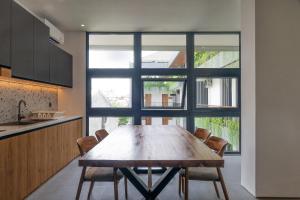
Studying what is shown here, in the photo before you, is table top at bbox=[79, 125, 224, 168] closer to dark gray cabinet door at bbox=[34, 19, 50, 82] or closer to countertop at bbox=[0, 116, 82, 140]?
countertop at bbox=[0, 116, 82, 140]

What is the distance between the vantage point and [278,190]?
305cm

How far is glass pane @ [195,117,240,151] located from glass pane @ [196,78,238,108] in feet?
1.01

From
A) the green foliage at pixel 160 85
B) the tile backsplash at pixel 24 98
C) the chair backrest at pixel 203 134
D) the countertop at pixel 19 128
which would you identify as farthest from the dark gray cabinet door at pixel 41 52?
the chair backrest at pixel 203 134

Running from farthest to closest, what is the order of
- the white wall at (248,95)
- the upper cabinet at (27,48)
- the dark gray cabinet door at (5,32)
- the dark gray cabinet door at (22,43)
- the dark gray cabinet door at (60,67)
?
the dark gray cabinet door at (60,67)
the white wall at (248,95)
the dark gray cabinet door at (22,43)
the upper cabinet at (27,48)
the dark gray cabinet door at (5,32)

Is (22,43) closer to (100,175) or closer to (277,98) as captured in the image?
(100,175)

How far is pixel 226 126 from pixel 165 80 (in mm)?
1799

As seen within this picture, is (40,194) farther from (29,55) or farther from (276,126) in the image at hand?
(276,126)

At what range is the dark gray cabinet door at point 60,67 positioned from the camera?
4321 millimetres

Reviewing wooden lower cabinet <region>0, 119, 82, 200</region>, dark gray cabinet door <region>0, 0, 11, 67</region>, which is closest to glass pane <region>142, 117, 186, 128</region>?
wooden lower cabinet <region>0, 119, 82, 200</region>

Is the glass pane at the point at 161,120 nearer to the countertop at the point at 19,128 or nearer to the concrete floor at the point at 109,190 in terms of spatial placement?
the concrete floor at the point at 109,190

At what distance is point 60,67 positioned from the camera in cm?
472

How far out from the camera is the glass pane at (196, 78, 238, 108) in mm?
5684

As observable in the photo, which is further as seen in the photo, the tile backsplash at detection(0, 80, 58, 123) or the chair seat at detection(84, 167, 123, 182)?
the tile backsplash at detection(0, 80, 58, 123)

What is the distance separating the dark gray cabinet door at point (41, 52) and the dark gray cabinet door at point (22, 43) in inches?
5.6
